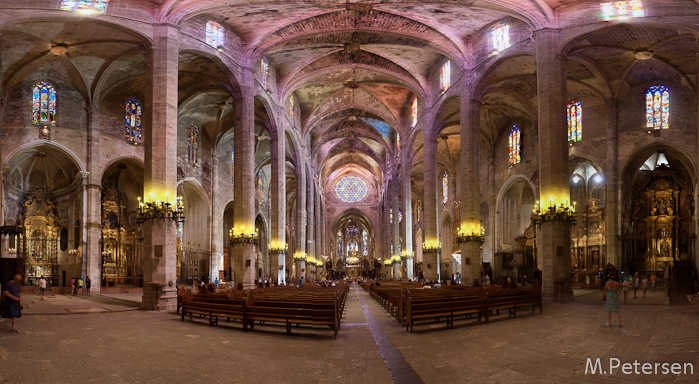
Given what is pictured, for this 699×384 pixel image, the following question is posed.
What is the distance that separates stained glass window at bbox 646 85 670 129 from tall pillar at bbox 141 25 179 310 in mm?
28730

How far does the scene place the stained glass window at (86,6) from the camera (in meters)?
20.4

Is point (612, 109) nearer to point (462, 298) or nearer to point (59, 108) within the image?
point (462, 298)

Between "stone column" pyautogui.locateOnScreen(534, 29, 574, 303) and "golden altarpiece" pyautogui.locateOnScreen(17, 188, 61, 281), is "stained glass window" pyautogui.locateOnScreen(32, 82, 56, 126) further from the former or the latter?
"stone column" pyautogui.locateOnScreen(534, 29, 574, 303)

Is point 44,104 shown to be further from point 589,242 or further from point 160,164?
point 589,242

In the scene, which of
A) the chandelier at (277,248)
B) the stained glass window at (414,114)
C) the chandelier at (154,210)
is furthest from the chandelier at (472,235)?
the stained glass window at (414,114)

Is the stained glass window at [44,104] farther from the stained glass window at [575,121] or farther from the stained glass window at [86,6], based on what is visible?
the stained glass window at [575,121]

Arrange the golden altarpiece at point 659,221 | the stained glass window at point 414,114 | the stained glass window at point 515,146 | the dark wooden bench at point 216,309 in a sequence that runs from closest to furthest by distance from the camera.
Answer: the dark wooden bench at point 216,309 → the golden altarpiece at point 659,221 → the stained glass window at point 515,146 → the stained glass window at point 414,114

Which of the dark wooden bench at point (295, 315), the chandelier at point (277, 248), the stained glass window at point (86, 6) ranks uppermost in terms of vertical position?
the stained glass window at point (86, 6)

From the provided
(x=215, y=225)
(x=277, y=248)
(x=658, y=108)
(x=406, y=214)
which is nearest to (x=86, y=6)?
(x=277, y=248)

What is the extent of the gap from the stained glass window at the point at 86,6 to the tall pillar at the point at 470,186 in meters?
19.9

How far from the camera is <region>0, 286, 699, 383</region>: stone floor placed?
715 centimetres

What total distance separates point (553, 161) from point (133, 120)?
27283 millimetres

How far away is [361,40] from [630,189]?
20957mm

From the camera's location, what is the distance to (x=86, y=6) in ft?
68.0
